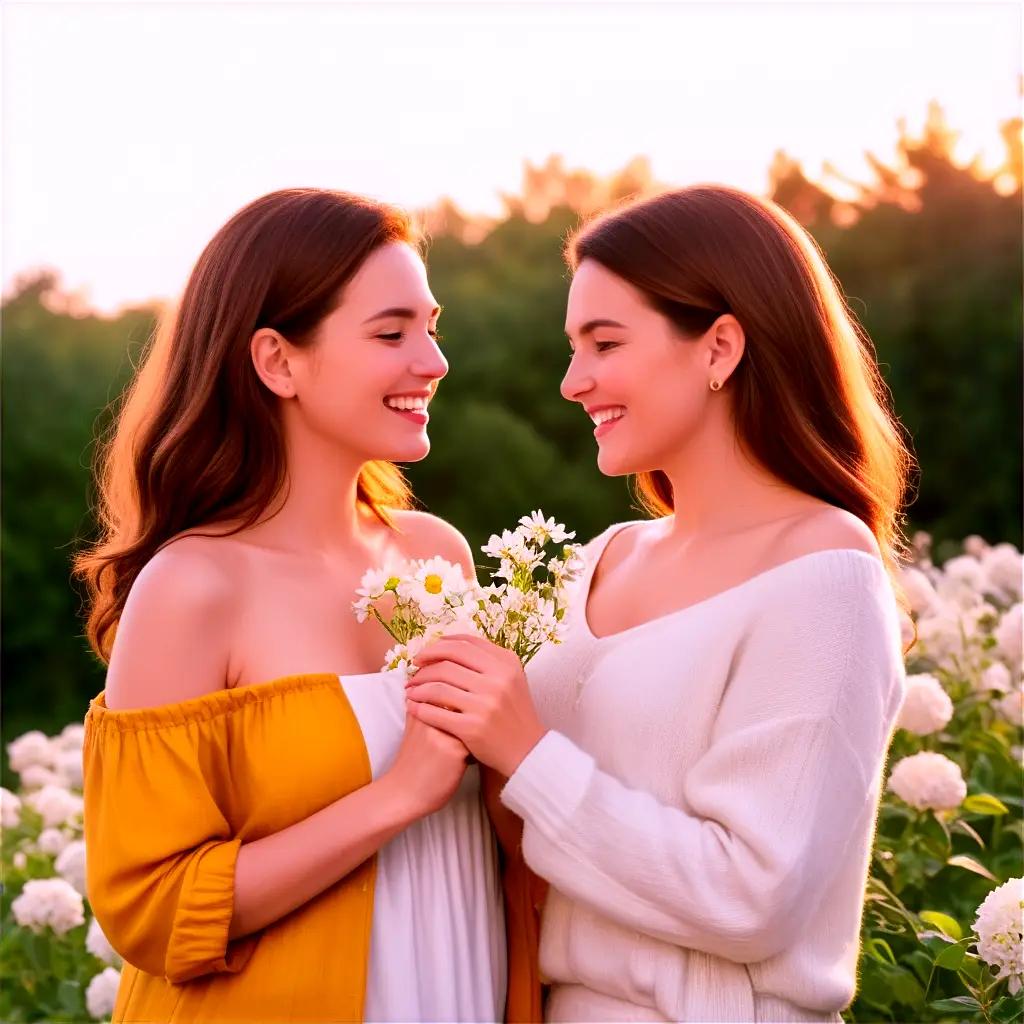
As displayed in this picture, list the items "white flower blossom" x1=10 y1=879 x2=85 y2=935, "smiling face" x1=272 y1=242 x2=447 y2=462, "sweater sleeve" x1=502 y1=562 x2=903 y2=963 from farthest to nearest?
1. "white flower blossom" x1=10 y1=879 x2=85 y2=935
2. "smiling face" x1=272 y1=242 x2=447 y2=462
3. "sweater sleeve" x1=502 y1=562 x2=903 y2=963

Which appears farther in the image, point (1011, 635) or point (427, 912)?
point (1011, 635)

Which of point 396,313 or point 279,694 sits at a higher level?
point 396,313

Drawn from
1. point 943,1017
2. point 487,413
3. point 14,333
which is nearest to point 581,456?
point 487,413

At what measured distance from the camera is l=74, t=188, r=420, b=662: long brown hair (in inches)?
112

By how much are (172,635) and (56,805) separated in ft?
8.66

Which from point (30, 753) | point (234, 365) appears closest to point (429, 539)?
point (234, 365)

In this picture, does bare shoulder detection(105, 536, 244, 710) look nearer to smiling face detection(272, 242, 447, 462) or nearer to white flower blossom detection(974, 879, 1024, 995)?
smiling face detection(272, 242, 447, 462)

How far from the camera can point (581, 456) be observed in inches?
439

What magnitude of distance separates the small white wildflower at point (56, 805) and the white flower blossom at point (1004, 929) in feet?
10.4

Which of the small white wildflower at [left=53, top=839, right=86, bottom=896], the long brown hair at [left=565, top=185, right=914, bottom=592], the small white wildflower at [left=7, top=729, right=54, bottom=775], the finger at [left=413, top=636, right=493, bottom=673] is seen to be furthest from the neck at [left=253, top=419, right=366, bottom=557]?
the small white wildflower at [left=7, top=729, right=54, bottom=775]

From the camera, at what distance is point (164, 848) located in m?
2.54

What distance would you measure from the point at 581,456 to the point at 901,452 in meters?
7.99

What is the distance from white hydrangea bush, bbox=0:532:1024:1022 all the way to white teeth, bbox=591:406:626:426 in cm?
124

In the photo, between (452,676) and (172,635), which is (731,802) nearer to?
(452,676)
